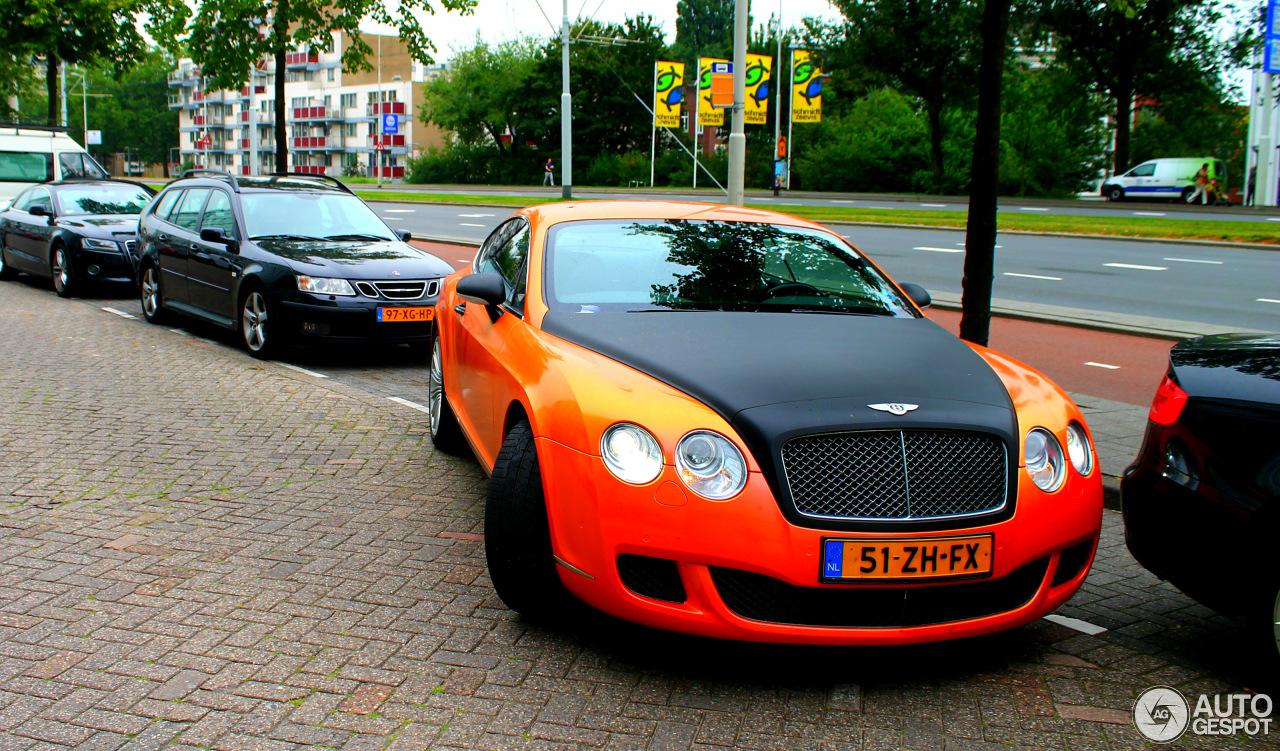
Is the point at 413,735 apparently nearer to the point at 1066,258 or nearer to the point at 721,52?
the point at 1066,258

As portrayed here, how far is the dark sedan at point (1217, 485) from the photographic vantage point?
323cm

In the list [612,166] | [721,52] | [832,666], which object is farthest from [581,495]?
[721,52]

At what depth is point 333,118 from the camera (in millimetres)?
111375

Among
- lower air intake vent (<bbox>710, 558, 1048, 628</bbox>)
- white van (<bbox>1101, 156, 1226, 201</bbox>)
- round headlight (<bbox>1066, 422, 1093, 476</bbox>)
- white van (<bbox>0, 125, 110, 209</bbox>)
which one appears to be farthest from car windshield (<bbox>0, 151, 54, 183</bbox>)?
white van (<bbox>1101, 156, 1226, 201</bbox>)

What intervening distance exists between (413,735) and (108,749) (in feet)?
2.61

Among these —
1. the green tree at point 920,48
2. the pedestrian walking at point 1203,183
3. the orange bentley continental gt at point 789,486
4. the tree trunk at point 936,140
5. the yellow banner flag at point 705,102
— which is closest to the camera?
the orange bentley continental gt at point 789,486

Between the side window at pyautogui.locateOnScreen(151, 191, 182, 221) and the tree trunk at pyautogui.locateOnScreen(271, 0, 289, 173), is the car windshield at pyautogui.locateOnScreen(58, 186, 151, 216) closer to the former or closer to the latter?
the tree trunk at pyautogui.locateOnScreen(271, 0, 289, 173)

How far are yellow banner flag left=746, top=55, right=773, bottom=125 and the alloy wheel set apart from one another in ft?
107

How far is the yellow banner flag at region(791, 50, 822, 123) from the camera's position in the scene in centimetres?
5025

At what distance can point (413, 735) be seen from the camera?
9.97 ft

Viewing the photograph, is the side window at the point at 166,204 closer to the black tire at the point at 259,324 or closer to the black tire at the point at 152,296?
the black tire at the point at 152,296

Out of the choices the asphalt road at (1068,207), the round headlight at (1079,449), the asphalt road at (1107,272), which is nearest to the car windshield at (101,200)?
the asphalt road at (1107,272)

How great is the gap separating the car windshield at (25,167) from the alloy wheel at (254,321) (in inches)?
522

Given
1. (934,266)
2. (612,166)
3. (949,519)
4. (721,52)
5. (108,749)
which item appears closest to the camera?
(108,749)
